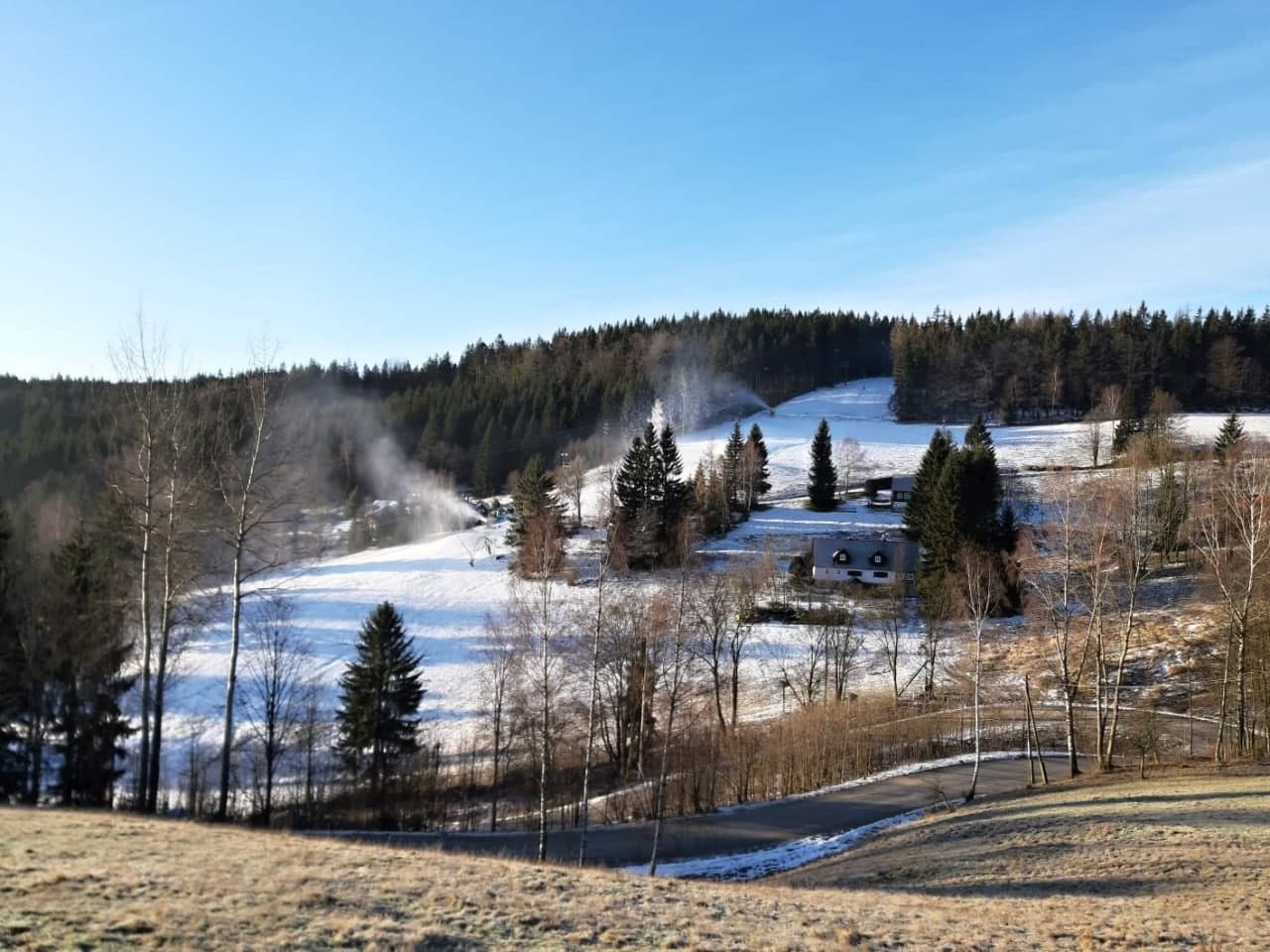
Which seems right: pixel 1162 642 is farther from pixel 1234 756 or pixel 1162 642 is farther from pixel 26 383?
pixel 26 383

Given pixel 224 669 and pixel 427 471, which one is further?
pixel 427 471

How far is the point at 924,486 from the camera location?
64.4 m

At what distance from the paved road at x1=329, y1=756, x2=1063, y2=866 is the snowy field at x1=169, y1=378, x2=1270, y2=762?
35.1 ft

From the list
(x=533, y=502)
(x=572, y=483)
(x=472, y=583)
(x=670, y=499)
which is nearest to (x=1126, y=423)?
(x=670, y=499)

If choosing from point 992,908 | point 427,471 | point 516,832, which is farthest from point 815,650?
point 427,471

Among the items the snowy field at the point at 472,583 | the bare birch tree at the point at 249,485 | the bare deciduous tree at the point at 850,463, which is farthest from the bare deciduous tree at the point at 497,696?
the bare deciduous tree at the point at 850,463

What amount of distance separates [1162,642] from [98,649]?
2065 inches

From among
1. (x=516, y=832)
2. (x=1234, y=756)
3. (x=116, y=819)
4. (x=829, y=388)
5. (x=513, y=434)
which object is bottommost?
(x=516, y=832)

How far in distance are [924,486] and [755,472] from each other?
19827mm

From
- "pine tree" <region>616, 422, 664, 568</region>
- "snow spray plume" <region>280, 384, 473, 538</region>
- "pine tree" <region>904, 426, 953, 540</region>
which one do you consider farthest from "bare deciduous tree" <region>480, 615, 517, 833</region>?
"snow spray plume" <region>280, 384, 473, 538</region>

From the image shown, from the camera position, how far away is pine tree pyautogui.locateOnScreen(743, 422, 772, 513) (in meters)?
78.7

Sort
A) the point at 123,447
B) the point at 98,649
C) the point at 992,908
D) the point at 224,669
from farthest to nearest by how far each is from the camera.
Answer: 1. the point at 224,669
2. the point at 98,649
3. the point at 123,447
4. the point at 992,908

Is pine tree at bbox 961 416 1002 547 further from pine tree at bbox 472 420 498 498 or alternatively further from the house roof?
pine tree at bbox 472 420 498 498

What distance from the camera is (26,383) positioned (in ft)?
320
